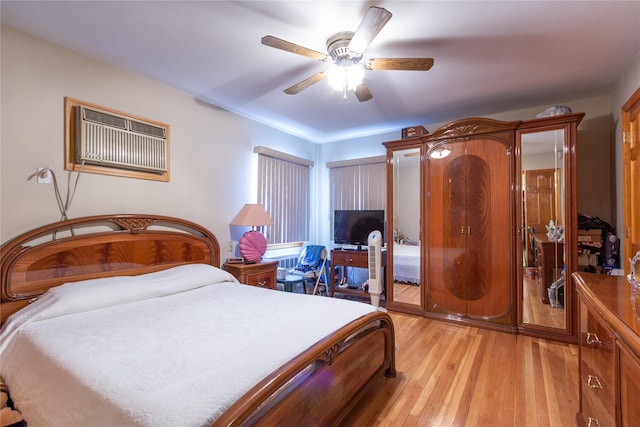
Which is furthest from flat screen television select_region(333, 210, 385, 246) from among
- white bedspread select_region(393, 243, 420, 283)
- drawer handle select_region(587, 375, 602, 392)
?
drawer handle select_region(587, 375, 602, 392)

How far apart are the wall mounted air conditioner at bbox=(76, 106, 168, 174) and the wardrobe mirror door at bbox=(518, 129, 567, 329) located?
141 inches

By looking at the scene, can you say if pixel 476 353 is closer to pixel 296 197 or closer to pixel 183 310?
pixel 183 310

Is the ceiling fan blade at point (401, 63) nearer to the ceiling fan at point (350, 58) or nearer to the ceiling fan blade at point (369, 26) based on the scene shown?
the ceiling fan at point (350, 58)

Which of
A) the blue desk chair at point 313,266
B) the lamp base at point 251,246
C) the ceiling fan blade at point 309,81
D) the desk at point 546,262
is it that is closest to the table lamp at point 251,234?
the lamp base at point 251,246

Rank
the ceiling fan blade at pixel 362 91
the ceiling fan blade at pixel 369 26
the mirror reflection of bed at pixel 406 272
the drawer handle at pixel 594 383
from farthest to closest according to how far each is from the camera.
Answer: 1. the mirror reflection of bed at pixel 406 272
2. the ceiling fan blade at pixel 362 91
3. the ceiling fan blade at pixel 369 26
4. the drawer handle at pixel 594 383

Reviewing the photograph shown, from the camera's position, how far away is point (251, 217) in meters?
A: 3.23

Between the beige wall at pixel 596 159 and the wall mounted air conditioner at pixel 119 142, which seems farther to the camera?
the beige wall at pixel 596 159

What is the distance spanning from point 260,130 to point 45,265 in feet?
8.53

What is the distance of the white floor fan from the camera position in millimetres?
3639

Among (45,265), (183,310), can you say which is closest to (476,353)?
(183,310)

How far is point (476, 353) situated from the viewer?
2463mm

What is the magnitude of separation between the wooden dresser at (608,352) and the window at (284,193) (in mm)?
3257

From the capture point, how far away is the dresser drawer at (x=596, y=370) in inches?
43.1

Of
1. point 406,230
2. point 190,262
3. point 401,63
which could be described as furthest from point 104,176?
point 406,230
